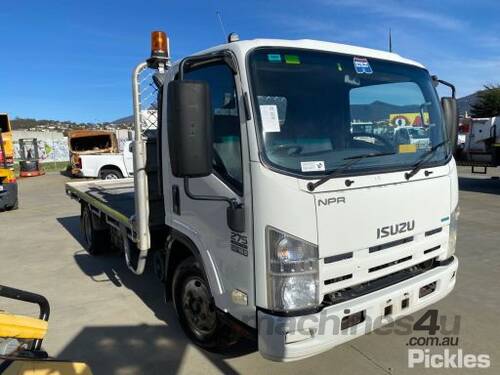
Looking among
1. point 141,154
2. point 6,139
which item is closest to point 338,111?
point 141,154

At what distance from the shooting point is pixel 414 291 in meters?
2.92

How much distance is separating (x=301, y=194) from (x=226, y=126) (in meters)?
0.70

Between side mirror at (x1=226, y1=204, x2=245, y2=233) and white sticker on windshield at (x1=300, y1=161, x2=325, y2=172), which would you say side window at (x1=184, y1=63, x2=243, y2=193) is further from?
white sticker on windshield at (x1=300, y1=161, x2=325, y2=172)

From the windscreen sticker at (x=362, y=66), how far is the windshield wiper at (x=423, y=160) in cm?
76

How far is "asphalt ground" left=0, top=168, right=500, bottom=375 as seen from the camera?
3.28 m

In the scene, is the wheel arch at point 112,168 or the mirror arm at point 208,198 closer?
the mirror arm at point 208,198

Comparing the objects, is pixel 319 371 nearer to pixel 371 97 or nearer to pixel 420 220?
pixel 420 220

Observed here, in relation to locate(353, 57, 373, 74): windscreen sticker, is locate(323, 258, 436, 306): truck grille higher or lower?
lower

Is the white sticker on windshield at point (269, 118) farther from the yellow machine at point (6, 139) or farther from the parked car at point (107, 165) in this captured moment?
the parked car at point (107, 165)

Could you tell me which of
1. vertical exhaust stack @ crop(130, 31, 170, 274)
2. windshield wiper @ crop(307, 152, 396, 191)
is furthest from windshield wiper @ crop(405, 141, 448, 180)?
vertical exhaust stack @ crop(130, 31, 170, 274)

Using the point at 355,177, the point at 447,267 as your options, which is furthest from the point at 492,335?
the point at 355,177

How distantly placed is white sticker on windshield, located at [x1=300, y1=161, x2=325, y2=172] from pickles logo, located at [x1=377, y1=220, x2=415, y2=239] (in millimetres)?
610

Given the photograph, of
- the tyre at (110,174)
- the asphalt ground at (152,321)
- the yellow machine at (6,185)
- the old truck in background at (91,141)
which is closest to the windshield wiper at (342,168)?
the asphalt ground at (152,321)

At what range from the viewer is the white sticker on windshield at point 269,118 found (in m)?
2.56
